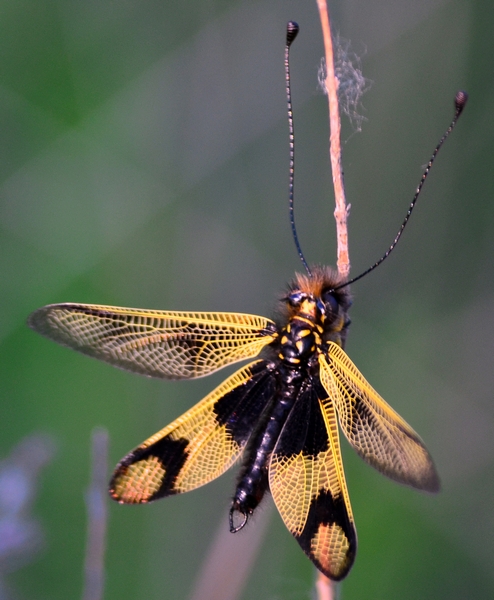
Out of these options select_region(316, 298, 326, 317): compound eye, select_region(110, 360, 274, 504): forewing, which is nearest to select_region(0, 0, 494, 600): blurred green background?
select_region(110, 360, 274, 504): forewing

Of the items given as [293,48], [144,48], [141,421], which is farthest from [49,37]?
[141,421]

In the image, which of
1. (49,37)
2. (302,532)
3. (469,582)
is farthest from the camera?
(49,37)

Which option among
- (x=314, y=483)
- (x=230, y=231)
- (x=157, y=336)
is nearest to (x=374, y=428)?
(x=314, y=483)

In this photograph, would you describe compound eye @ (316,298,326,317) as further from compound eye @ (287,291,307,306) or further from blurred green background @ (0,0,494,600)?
blurred green background @ (0,0,494,600)

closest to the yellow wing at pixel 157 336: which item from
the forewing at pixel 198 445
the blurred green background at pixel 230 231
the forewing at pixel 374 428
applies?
the forewing at pixel 198 445

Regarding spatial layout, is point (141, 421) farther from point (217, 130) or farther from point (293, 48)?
point (293, 48)

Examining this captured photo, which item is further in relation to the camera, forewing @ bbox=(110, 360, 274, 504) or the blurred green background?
the blurred green background

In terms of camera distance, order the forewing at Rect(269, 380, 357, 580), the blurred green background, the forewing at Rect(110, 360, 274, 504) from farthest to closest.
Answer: the blurred green background
the forewing at Rect(110, 360, 274, 504)
the forewing at Rect(269, 380, 357, 580)
